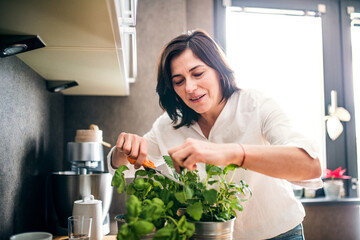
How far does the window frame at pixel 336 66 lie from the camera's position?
8.04 feet

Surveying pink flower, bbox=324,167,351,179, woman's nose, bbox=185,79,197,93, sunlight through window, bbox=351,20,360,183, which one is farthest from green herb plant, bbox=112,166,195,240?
sunlight through window, bbox=351,20,360,183

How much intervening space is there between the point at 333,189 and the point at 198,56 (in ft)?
5.50

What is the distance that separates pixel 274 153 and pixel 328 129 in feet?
6.14

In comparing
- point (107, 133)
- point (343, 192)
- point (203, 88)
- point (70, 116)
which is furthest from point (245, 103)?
point (343, 192)

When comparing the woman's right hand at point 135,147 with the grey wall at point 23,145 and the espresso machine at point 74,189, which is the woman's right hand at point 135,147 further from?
the espresso machine at point 74,189

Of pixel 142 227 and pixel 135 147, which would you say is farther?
pixel 135 147

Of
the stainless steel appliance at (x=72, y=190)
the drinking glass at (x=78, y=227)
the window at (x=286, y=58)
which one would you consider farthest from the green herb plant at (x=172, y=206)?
the window at (x=286, y=58)

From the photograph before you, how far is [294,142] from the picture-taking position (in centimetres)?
85

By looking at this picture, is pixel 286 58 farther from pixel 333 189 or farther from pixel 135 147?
pixel 135 147

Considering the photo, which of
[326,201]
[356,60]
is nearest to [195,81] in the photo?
[326,201]

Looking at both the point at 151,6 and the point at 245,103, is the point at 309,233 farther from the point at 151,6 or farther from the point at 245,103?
the point at 151,6

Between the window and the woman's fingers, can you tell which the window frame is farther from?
the woman's fingers

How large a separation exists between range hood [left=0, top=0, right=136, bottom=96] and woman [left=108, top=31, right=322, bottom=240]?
0.24m

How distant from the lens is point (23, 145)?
1207mm
